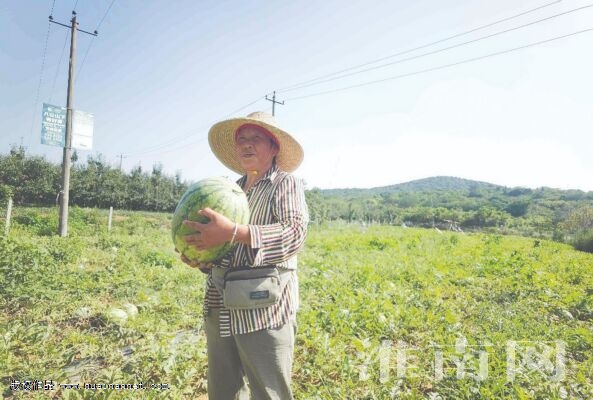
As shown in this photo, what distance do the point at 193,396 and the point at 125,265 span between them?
16.1 feet

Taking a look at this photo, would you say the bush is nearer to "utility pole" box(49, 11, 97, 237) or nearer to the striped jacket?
the striped jacket

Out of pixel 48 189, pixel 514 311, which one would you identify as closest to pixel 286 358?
pixel 514 311

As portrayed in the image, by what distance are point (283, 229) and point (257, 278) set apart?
30 centimetres

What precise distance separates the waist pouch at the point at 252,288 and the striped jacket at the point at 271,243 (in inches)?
2.5

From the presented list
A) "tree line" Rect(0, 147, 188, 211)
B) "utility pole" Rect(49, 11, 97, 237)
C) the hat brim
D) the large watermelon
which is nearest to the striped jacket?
the large watermelon

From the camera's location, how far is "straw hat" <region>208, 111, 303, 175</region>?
6.91ft

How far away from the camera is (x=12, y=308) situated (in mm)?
4230

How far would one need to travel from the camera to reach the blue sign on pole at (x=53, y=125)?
10.6 meters

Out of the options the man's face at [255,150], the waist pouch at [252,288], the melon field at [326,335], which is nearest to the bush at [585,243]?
the melon field at [326,335]

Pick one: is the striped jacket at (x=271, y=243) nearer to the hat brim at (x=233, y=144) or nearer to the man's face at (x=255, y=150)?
the man's face at (x=255, y=150)

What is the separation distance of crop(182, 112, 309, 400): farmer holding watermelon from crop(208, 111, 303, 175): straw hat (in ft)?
0.04

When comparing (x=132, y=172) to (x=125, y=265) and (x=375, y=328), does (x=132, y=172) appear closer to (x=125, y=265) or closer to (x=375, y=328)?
(x=125, y=265)

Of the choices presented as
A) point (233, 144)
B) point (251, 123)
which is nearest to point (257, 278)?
point (251, 123)

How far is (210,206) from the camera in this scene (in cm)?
169
